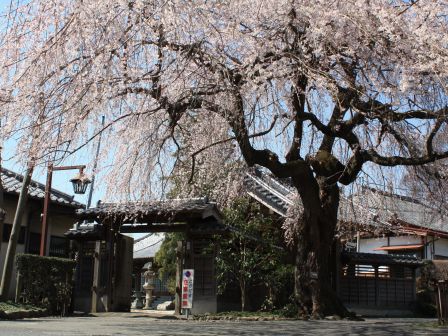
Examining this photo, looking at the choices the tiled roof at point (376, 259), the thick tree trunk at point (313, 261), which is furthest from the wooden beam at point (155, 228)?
the tiled roof at point (376, 259)

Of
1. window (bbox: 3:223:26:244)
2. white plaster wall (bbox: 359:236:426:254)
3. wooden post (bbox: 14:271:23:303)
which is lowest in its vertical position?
wooden post (bbox: 14:271:23:303)

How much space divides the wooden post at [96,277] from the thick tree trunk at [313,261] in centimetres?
686

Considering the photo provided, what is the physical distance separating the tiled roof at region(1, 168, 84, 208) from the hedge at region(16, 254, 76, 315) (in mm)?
3714

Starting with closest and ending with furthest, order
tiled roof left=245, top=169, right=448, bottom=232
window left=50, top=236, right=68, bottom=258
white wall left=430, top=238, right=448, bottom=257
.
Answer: tiled roof left=245, top=169, right=448, bottom=232 < window left=50, top=236, right=68, bottom=258 < white wall left=430, top=238, right=448, bottom=257

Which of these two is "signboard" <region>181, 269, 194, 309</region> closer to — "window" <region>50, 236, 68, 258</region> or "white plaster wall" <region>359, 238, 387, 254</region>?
"window" <region>50, 236, 68, 258</region>

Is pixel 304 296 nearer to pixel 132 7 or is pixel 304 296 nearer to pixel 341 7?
pixel 341 7

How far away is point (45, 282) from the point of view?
15.0m

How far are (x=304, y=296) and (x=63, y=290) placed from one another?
6.81m

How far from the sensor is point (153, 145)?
485 inches

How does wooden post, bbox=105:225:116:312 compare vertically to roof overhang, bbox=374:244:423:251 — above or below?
below

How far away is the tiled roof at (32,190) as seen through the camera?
60.6 feet

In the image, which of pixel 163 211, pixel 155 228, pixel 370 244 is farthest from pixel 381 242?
pixel 163 211

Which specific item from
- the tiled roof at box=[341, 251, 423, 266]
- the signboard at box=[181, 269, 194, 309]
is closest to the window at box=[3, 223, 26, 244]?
the signboard at box=[181, 269, 194, 309]

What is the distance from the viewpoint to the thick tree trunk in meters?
13.0
